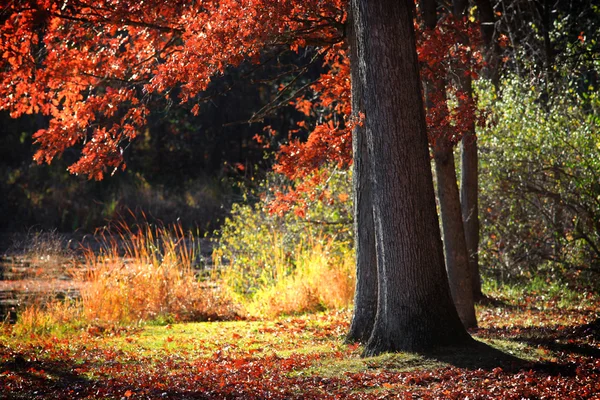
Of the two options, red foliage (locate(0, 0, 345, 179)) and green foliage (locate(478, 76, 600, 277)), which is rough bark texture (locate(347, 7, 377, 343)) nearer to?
red foliage (locate(0, 0, 345, 179))

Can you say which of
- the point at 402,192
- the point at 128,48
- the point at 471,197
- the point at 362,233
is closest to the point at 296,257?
the point at 471,197

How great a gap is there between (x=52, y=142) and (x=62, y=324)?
2.86 meters

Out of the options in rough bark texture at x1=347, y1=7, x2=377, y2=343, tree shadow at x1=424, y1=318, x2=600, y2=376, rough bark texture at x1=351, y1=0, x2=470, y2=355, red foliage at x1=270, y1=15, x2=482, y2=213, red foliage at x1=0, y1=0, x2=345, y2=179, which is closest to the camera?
tree shadow at x1=424, y1=318, x2=600, y2=376

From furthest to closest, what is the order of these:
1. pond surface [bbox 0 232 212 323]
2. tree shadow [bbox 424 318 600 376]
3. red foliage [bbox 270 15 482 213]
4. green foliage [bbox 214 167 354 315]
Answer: green foliage [bbox 214 167 354 315] < pond surface [bbox 0 232 212 323] < red foliage [bbox 270 15 482 213] < tree shadow [bbox 424 318 600 376]

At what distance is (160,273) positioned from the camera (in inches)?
Result: 437

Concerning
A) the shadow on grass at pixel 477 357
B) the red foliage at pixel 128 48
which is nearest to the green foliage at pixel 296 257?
the red foliage at pixel 128 48

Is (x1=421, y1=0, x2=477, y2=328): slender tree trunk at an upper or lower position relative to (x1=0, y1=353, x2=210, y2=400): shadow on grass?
upper

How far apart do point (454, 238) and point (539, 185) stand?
101 inches

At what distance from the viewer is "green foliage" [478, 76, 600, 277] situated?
33.8 ft

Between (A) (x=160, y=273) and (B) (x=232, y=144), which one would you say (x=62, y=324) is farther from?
(B) (x=232, y=144)

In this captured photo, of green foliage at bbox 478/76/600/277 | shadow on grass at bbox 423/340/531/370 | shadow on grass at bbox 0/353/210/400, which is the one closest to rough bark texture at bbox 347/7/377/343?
shadow on grass at bbox 423/340/531/370

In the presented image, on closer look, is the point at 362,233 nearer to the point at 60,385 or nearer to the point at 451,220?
the point at 451,220

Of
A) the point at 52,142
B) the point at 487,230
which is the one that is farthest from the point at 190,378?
the point at 487,230

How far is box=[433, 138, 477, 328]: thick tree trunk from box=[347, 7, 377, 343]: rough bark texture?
137 cm
